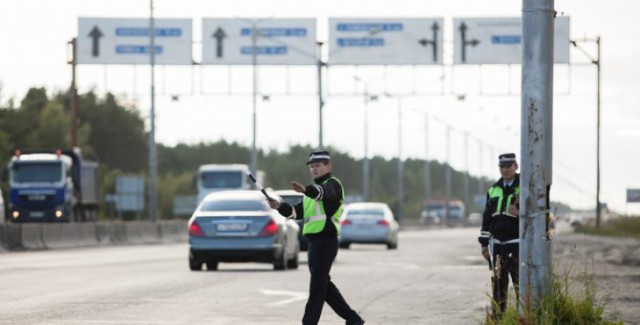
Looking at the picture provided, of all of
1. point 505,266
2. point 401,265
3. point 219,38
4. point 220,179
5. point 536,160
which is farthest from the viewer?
point 219,38

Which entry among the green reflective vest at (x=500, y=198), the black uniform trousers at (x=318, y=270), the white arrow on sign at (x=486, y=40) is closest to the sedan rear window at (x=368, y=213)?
the white arrow on sign at (x=486, y=40)

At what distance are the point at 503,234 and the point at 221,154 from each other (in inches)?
6858

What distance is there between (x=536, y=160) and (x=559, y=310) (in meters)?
1.21

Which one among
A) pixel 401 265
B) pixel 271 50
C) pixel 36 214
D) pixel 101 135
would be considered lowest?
pixel 401 265

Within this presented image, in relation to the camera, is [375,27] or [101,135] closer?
[375,27]

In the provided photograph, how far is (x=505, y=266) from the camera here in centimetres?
1368

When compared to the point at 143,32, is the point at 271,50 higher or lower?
lower

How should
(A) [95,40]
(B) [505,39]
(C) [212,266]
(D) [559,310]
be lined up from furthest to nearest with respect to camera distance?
(A) [95,40] → (B) [505,39] → (C) [212,266] → (D) [559,310]

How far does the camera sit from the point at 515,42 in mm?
67375

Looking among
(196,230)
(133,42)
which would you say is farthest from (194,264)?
(133,42)

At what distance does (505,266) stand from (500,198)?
0.64 m

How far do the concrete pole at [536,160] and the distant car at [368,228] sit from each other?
3401 cm

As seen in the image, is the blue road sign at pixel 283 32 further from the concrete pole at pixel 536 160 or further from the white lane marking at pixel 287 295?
the concrete pole at pixel 536 160

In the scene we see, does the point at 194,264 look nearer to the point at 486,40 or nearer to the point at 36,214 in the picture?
the point at 36,214
